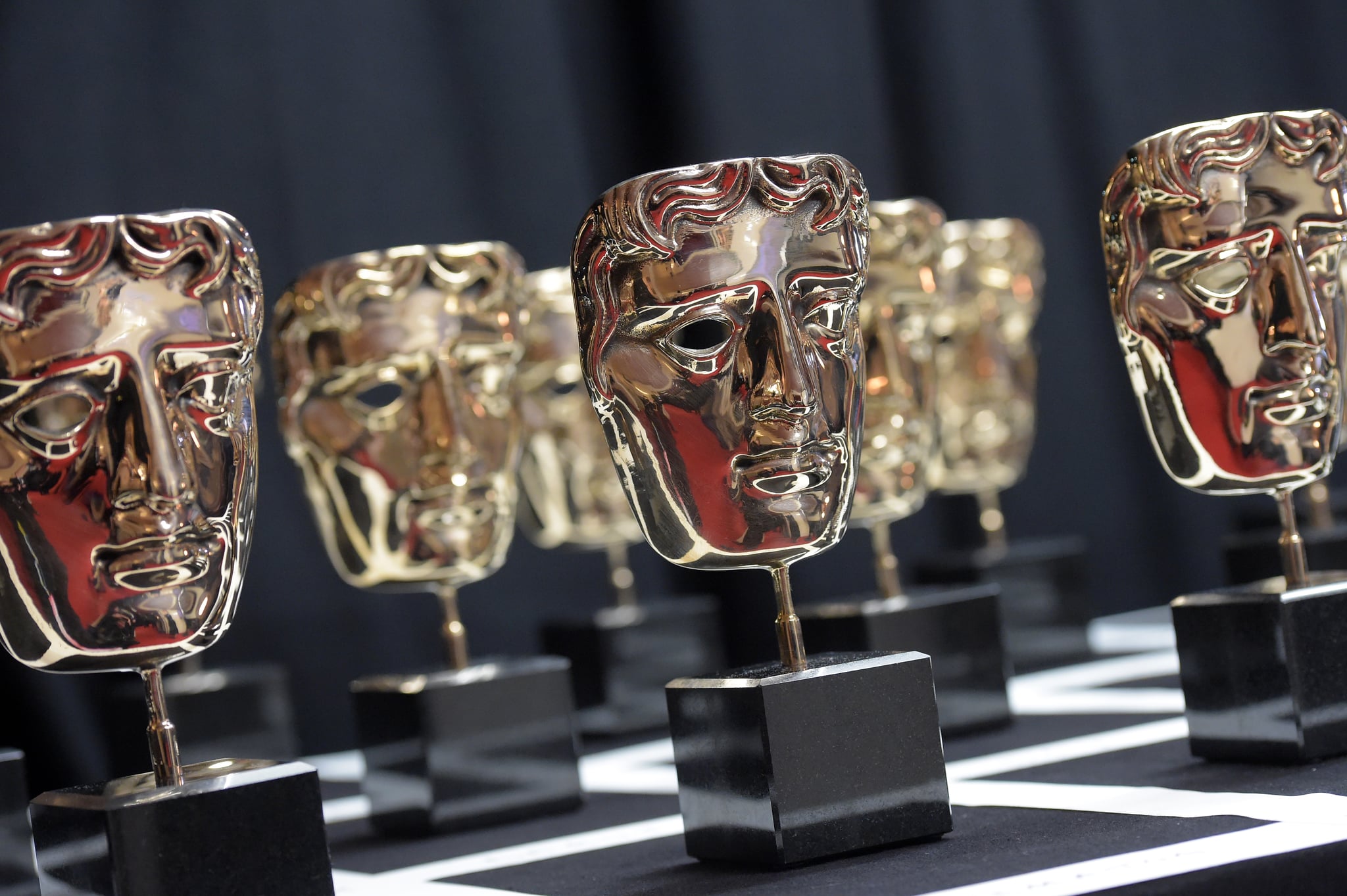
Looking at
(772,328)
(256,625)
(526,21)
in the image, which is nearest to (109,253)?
(772,328)

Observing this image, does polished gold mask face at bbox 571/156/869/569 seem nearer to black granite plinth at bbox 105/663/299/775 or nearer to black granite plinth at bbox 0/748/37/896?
black granite plinth at bbox 0/748/37/896

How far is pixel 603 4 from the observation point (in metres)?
4.05

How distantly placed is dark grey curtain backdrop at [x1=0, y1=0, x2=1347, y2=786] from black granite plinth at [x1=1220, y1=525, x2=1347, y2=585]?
41.4 inches

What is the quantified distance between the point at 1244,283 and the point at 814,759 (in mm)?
720

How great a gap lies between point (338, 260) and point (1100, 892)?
1.39 metres

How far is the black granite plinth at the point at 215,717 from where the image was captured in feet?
10.0

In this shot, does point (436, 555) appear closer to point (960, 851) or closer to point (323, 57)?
point (960, 851)

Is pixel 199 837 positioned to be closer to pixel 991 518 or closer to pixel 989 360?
pixel 989 360

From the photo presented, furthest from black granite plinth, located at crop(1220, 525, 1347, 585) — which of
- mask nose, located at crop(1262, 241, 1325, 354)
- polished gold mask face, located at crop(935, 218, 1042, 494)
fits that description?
→ mask nose, located at crop(1262, 241, 1325, 354)

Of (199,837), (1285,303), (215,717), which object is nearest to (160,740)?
(199,837)

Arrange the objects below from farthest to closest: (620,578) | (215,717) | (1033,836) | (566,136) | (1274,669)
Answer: (566,136) → (620,578) → (215,717) → (1274,669) → (1033,836)

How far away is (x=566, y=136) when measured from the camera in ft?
12.9

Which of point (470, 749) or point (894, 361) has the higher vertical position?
point (894, 361)

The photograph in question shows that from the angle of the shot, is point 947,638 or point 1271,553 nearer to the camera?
point 947,638
